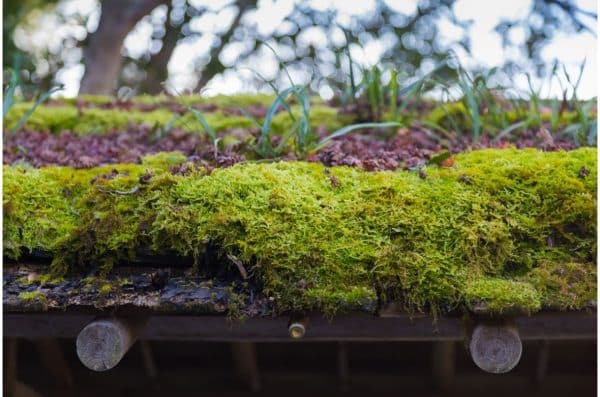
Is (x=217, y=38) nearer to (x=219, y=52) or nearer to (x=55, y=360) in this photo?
(x=219, y=52)

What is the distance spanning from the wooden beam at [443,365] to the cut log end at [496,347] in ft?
4.12

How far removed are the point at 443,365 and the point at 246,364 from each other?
1102 millimetres

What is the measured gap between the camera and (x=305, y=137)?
8.76 feet

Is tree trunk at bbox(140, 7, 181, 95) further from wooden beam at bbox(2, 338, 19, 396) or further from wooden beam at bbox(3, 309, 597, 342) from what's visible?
wooden beam at bbox(3, 309, 597, 342)

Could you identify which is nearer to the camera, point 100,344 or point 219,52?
point 100,344

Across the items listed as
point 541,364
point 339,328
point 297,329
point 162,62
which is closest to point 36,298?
point 297,329

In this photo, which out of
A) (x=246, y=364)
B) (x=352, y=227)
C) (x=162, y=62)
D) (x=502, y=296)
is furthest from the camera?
(x=162, y=62)

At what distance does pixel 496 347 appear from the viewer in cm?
167

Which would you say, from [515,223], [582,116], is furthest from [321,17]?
[515,223]

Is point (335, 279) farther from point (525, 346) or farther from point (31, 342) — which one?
point (31, 342)

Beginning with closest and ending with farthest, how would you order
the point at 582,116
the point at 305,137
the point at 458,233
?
the point at 458,233, the point at 305,137, the point at 582,116

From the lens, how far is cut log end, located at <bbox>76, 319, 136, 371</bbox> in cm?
171

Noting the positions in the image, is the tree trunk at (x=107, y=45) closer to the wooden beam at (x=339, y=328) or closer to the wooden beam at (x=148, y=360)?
the wooden beam at (x=148, y=360)

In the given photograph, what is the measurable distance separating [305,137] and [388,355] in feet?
4.60
